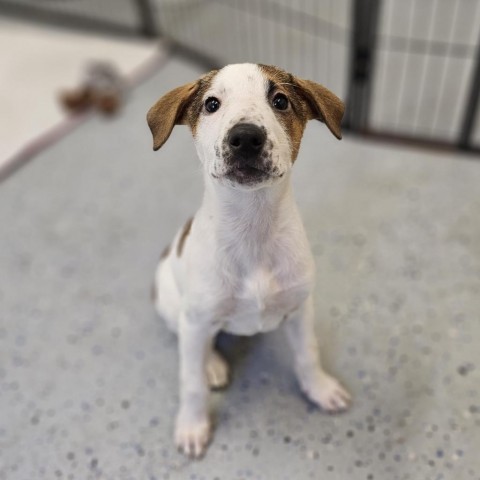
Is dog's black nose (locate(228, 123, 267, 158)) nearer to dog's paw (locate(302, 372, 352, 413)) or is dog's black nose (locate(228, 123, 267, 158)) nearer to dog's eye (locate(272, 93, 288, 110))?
dog's eye (locate(272, 93, 288, 110))

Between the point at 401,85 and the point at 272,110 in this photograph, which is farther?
the point at 401,85

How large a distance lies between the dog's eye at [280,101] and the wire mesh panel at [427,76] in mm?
1334

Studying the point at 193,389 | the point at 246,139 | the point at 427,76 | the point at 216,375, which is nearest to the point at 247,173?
the point at 246,139

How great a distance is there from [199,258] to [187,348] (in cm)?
23

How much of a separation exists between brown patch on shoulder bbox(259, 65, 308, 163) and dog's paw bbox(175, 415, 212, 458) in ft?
2.27

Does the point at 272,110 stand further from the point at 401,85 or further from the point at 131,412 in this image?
the point at 401,85

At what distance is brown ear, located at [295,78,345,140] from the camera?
921 millimetres

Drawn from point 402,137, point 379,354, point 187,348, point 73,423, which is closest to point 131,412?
point 73,423

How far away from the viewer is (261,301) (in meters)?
1.00

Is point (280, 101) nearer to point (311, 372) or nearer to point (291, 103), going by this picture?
point (291, 103)

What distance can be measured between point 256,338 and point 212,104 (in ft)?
2.50

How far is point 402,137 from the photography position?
2.08 metres

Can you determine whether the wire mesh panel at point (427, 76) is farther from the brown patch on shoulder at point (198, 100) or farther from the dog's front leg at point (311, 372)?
the brown patch on shoulder at point (198, 100)

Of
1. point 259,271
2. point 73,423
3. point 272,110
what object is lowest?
point 73,423
